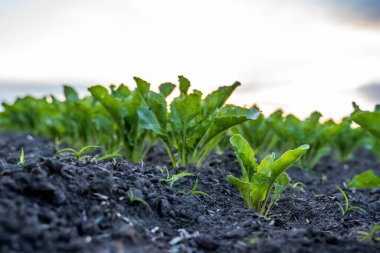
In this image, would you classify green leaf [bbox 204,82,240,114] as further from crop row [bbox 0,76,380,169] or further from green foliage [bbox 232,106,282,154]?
green foliage [bbox 232,106,282,154]

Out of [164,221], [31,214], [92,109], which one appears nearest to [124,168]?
[164,221]

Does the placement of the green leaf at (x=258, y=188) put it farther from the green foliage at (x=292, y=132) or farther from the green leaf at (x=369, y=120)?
the green foliage at (x=292, y=132)

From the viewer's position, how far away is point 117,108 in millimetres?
4594

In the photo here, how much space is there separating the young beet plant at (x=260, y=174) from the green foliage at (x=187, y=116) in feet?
1.71

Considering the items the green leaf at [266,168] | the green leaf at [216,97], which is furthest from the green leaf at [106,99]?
the green leaf at [266,168]

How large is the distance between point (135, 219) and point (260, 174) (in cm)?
97

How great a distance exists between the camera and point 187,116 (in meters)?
3.98

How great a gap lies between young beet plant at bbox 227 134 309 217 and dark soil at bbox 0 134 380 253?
0.14 m

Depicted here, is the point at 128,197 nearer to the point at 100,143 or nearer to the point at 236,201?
the point at 236,201

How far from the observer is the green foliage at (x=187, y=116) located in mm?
3883

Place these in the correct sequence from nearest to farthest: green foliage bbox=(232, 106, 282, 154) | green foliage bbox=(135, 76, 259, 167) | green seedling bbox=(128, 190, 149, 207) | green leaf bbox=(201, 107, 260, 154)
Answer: green seedling bbox=(128, 190, 149, 207)
green leaf bbox=(201, 107, 260, 154)
green foliage bbox=(135, 76, 259, 167)
green foliage bbox=(232, 106, 282, 154)

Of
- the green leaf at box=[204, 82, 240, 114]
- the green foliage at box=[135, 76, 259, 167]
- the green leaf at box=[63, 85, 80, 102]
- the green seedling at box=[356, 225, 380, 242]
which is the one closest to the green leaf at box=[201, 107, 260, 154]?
the green foliage at box=[135, 76, 259, 167]

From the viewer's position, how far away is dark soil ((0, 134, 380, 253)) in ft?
6.75

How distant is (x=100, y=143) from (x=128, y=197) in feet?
10.5
